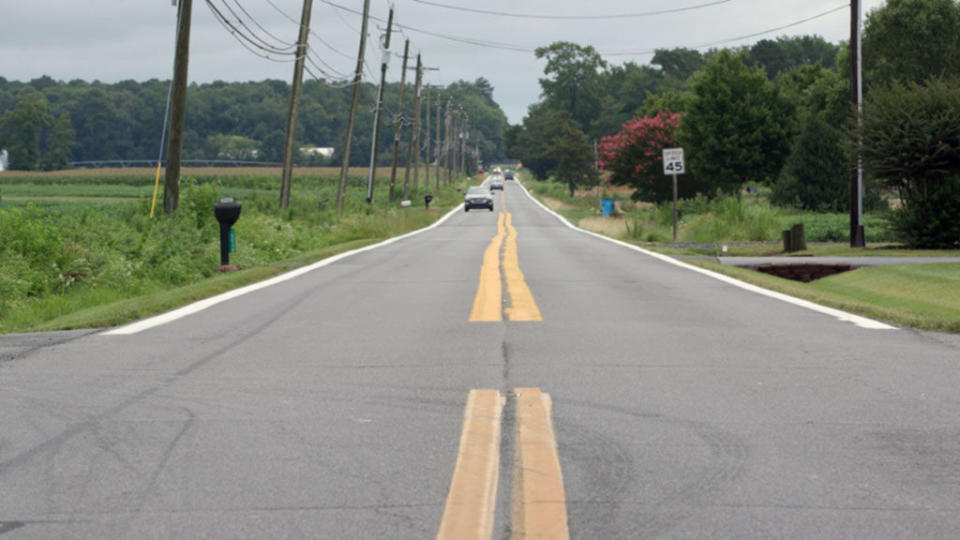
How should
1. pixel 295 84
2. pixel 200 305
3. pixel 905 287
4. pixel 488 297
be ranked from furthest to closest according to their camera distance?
pixel 295 84 < pixel 905 287 < pixel 488 297 < pixel 200 305

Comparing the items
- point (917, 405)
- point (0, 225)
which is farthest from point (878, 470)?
point (0, 225)

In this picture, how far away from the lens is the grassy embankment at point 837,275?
11.6 meters

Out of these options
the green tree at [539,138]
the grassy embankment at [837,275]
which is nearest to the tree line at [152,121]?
the green tree at [539,138]

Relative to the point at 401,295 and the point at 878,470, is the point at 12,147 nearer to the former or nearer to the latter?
the point at 401,295

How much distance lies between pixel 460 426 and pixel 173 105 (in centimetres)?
2024

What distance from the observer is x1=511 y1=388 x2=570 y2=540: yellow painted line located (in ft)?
12.0

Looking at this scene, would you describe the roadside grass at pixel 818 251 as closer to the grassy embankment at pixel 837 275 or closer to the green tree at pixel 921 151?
the grassy embankment at pixel 837 275

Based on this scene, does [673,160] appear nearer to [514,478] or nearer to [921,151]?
[921,151]

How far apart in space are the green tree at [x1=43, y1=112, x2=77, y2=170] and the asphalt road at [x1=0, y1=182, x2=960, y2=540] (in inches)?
5271

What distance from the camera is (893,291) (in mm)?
14922

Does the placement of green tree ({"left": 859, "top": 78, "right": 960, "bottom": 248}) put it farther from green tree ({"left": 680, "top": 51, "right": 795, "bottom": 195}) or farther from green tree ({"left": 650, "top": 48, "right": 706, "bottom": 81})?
green tree ({"left": 650, "top": 48, "right": 706, "bottom": 81})

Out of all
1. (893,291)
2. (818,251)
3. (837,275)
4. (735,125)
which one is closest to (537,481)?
(893,291)

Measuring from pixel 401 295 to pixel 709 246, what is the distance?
1679 centimetres

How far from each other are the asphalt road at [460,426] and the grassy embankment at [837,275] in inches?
103
